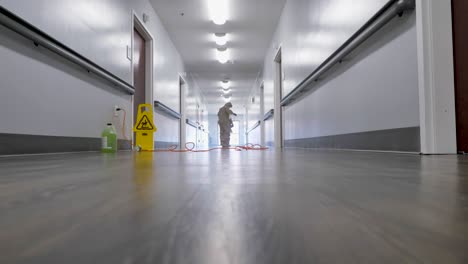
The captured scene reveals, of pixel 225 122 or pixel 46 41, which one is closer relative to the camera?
pixel 46 41

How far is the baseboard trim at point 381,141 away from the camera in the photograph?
143 cm

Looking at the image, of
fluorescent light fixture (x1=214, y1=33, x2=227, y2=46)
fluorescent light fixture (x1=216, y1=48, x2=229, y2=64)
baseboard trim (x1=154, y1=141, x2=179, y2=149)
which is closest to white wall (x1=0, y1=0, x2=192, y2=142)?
baseboard trim (x1=154, y1=141, x2=179, y2=149)

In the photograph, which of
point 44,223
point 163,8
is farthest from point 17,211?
point 163,8

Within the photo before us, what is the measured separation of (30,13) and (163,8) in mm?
3071

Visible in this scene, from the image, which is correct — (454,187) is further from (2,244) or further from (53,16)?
(53,16)

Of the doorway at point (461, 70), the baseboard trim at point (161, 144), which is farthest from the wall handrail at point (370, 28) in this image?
the baseboard trim at point (161, 144)

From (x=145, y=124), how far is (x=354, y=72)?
227cm

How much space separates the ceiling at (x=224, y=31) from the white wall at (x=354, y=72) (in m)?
1.02

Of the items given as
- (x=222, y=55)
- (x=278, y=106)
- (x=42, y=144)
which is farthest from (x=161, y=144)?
(x=42, y=144)

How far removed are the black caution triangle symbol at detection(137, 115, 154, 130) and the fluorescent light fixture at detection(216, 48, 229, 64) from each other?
133 inches

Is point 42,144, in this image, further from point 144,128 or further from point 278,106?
point 278,106

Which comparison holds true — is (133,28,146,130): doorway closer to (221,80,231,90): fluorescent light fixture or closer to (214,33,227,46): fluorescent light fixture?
(214,33,227,46): fluorescent light fixture

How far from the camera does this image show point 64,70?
206 centimetres

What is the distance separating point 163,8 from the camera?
452cm
